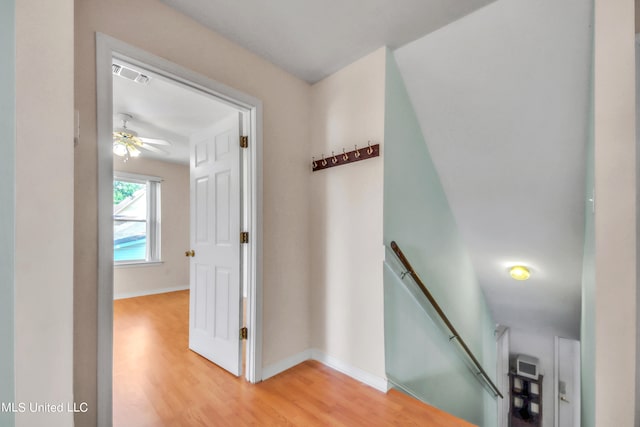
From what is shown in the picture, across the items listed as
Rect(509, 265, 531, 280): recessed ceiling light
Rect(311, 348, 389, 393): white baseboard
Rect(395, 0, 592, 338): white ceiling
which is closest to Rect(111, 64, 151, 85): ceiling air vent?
Rect(395, 0, 592, 338): white ceiling

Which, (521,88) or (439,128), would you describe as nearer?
(521,88)

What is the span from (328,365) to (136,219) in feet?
14.9

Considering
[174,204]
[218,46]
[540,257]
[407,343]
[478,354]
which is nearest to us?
[218,46]

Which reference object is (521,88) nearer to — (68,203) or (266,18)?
(266,18)

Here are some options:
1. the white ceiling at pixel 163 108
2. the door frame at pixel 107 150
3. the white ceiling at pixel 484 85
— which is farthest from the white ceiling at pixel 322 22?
the white ceiling at pixel 163 108

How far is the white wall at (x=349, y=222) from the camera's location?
2045 mm

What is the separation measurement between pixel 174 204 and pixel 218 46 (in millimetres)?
4319

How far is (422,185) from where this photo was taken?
2.41 metres

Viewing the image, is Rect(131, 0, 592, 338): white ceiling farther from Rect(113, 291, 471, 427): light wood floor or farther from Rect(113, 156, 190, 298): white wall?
Rect(113, 156, 190, 298): white wall

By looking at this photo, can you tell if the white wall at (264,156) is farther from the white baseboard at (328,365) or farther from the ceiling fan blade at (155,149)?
the ceiling fan blade at (155,149)

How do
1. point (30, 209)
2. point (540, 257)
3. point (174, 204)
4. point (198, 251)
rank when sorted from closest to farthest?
1. point (30, 209)
2. point (198, 251)
3. point (540, 257)
4. point (174, 204)

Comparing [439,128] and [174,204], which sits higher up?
[439,128]

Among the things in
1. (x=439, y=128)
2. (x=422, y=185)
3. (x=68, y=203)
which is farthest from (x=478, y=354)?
(x=68, y=203)

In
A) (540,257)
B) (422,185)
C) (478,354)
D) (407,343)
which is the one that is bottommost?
(478,354)
